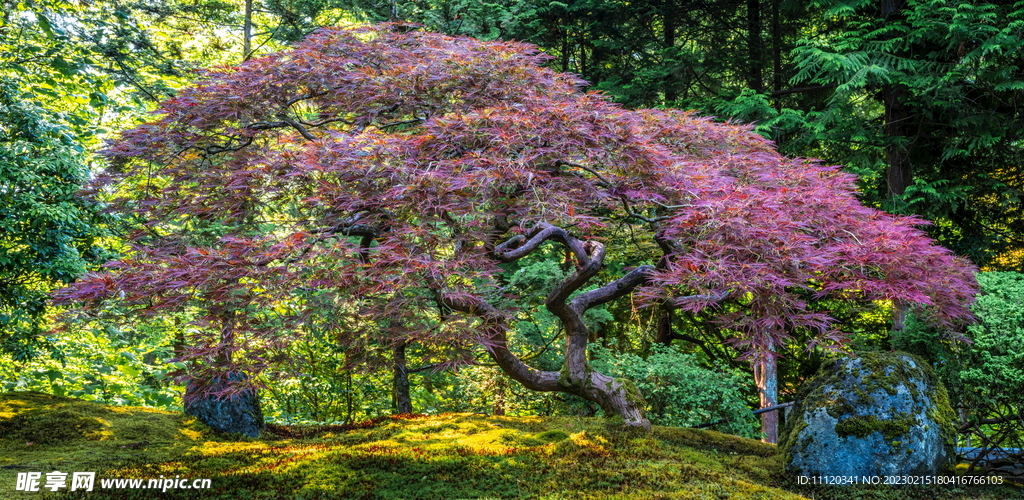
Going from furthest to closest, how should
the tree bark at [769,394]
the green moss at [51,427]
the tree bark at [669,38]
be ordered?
the tree bark at [669,38], the tree bark at [769,394], the green moss at [51,427]

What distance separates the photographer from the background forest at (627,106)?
15.5 ft

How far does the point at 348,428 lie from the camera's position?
566cm

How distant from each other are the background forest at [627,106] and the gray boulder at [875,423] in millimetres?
659

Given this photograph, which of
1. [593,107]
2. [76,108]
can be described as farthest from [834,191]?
[76,108]

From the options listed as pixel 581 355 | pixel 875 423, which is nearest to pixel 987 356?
pixel 875 423

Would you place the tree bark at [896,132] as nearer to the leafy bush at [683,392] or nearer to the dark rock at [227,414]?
the leafy bush at [683,392]

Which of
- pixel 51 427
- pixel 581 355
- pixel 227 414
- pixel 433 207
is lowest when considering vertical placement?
pixel 227 414

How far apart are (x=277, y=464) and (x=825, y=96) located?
8.69m

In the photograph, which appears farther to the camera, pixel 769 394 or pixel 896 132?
pixel 896 132

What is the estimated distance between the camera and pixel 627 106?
8.80 metres

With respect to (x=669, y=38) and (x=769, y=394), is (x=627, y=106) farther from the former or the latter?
(x=769, y=394)

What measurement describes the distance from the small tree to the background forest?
0.31 m

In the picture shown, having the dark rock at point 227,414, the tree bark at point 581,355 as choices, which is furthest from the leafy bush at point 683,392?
the dark rock at point 227,414

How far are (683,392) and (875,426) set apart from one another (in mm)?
2408
